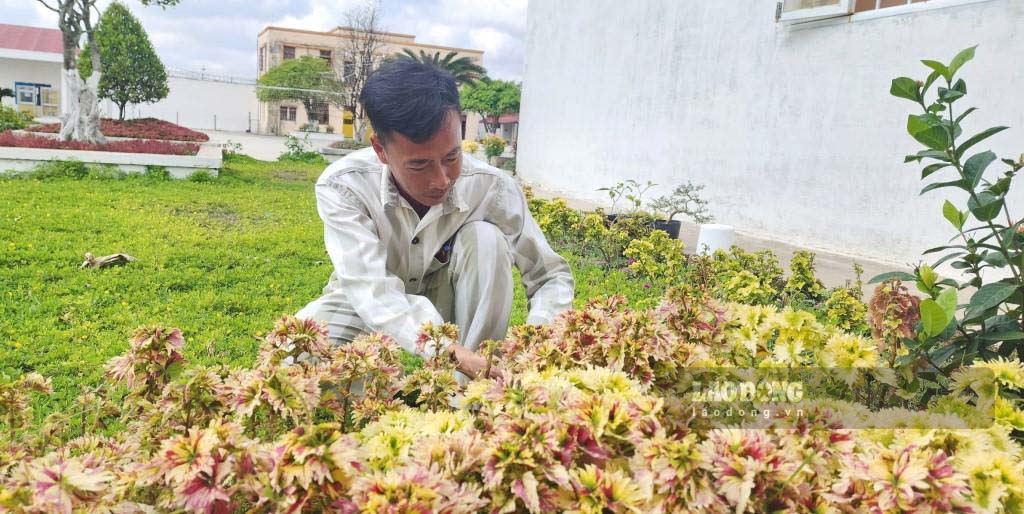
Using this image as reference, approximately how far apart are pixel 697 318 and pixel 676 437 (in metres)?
0.62

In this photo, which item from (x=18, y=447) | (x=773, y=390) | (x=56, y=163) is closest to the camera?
(x=18, y=447)

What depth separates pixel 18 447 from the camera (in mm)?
1081

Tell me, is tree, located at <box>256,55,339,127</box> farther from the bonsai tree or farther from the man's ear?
the man's ear

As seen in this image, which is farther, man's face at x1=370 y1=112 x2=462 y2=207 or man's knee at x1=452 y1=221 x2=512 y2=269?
man's knee at x1=452 y1=221 x2=512 y2=269

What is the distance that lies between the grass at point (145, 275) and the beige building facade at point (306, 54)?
3060cm

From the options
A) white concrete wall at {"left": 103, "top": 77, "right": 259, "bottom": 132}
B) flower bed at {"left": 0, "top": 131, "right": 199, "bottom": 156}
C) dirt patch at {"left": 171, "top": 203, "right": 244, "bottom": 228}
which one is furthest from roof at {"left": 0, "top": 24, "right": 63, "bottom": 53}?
dirt patch at {"left": 171, "top": 203, "right": 244, "bottom": 228}

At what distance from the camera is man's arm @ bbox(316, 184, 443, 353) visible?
1763mm

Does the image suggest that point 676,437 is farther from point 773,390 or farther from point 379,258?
point 379,258

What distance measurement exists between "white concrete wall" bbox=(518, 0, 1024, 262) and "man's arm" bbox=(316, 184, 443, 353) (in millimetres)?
5067

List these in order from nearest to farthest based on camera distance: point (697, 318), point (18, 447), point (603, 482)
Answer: point (603, 482) → point (18, 447) → point (697, 318)

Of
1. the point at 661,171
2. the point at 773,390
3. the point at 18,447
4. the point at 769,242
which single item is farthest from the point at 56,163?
the point at 773,390

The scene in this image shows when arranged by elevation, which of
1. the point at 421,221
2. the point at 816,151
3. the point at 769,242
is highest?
the point at 816,151

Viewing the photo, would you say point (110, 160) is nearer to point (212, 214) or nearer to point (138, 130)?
point (212, 214)

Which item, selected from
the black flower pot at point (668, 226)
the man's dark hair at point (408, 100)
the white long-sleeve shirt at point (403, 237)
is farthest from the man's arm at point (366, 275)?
the black flower pot at point (668, 226)
